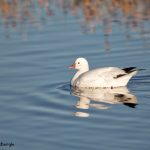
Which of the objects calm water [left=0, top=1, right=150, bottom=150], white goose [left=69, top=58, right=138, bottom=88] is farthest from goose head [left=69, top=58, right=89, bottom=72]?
white goose [left=69, top=58, right=138, bottom=88]

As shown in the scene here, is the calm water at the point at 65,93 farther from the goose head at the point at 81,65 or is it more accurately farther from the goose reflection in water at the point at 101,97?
the goose head at the point at 81,65

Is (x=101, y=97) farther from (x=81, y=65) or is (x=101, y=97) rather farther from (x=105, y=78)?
(x=81, y=65)

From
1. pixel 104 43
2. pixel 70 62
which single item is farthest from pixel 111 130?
pixel 104 43

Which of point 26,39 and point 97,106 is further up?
point 26,39

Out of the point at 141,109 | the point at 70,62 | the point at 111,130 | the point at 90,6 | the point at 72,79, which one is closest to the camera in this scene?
the point at 111,130

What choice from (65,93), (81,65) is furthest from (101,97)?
(81,65)

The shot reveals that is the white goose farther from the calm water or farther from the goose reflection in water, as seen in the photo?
the calm water

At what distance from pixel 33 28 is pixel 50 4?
3.01m

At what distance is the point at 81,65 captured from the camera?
17.6 meters

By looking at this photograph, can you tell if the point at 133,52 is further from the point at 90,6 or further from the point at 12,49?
the point at 90,6

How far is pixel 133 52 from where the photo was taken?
18.9 m

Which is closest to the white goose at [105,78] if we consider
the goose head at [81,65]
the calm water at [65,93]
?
the calm water at [65,93]

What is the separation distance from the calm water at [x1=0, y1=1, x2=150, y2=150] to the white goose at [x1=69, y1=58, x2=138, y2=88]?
258 millimetres

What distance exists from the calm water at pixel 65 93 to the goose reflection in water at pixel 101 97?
2 cm
